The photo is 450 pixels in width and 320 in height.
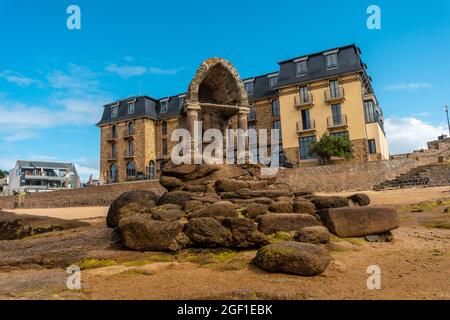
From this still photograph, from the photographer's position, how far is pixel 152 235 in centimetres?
452

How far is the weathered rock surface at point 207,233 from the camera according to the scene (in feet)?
15.0

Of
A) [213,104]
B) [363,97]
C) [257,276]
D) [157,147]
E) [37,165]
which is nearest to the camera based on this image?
[257,276]

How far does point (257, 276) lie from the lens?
3.63 metres

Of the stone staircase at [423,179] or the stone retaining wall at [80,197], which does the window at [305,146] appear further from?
the stone retaining wall at [80,197]

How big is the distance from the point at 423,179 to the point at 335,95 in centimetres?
1537

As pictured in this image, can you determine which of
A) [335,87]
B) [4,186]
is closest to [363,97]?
[335,87]

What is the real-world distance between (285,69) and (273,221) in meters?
32.9

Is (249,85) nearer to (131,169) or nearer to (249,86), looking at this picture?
(249,86)

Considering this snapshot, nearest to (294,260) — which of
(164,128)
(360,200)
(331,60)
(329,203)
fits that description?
A: (329,203)

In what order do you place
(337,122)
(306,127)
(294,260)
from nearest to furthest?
(294,260), (337,122), (306,127)

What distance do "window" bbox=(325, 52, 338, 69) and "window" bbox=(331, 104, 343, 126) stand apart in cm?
440

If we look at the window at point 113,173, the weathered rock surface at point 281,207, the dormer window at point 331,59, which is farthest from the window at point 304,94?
the weathered rock surface at point 281,207

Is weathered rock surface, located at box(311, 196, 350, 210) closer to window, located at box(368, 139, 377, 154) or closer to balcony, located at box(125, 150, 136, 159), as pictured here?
window, located at box(368, 139, 377, 154)

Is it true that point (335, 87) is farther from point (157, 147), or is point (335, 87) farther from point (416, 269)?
point (416, 269)
